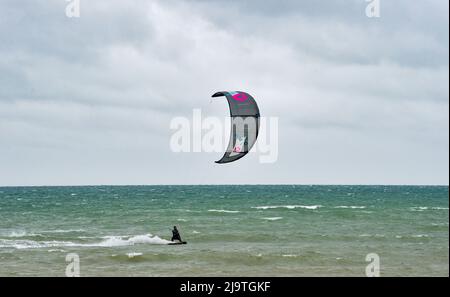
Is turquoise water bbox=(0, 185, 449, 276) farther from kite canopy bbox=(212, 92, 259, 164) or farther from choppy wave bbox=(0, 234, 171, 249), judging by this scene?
kite canopy bbox=(212, 92, 259, 164)

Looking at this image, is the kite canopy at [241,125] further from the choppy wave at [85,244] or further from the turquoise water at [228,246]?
the choppy wave at [85,244]

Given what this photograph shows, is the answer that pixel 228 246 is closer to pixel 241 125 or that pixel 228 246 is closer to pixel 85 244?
pixel 85 244

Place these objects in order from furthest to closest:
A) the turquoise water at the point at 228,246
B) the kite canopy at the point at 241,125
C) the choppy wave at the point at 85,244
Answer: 1. the choppy wave at the point at 85,244
2. the turquoise water at the point at 228,246
3. the kite canopy at the point at 241,125

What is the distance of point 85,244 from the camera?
96.0 feet

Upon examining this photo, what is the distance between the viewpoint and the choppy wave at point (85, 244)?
1121 inches

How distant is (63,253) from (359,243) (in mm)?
15135

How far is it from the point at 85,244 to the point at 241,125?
11746 mm

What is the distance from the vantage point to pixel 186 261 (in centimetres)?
2442

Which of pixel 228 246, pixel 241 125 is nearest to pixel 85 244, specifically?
pixel 228 246

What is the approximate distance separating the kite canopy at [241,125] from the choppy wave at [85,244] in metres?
9.32

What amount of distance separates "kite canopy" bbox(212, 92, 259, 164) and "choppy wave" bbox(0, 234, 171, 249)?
30.6 feet

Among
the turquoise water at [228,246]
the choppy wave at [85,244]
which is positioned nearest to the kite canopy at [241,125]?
the turquoise water at [228,246]

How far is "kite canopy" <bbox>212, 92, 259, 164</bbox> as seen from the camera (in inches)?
886

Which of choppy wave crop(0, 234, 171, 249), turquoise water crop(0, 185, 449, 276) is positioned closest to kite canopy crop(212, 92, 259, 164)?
turquoise water crop(0, 185, 449, 276)
